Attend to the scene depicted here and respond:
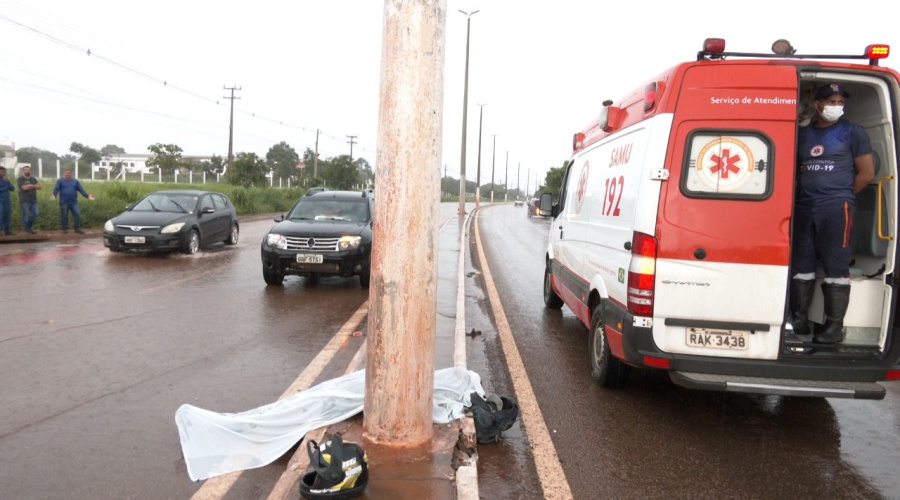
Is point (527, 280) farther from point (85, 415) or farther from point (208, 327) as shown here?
point (85, 415)

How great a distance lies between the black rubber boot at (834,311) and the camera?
4336mm

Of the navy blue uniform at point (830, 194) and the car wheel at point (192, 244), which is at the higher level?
the navy blue uniform at point (830, 194)

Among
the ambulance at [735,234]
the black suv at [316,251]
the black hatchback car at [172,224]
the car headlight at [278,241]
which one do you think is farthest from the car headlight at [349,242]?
the ambulance at [735,234]

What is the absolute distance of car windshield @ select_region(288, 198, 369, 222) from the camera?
1054 centimetres

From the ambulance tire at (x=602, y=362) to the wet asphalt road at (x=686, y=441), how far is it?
0.09 m

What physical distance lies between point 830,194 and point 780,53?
1.08m

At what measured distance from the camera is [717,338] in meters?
4.16

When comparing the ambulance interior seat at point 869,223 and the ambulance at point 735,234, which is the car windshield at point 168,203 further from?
the ambulance interior seat at point 869,223

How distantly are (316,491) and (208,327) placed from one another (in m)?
4.50

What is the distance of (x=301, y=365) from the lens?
560 cm

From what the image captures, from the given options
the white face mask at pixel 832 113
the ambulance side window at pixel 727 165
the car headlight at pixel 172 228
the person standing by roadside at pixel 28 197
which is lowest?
the car headlight at pixel 172 228

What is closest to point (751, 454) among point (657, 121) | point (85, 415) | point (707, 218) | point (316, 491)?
point (707, 218)

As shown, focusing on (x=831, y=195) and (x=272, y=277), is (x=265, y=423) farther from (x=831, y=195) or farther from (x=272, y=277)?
(x=272, y=277)

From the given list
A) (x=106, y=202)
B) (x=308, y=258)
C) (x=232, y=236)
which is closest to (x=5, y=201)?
(x=232, y=236)
